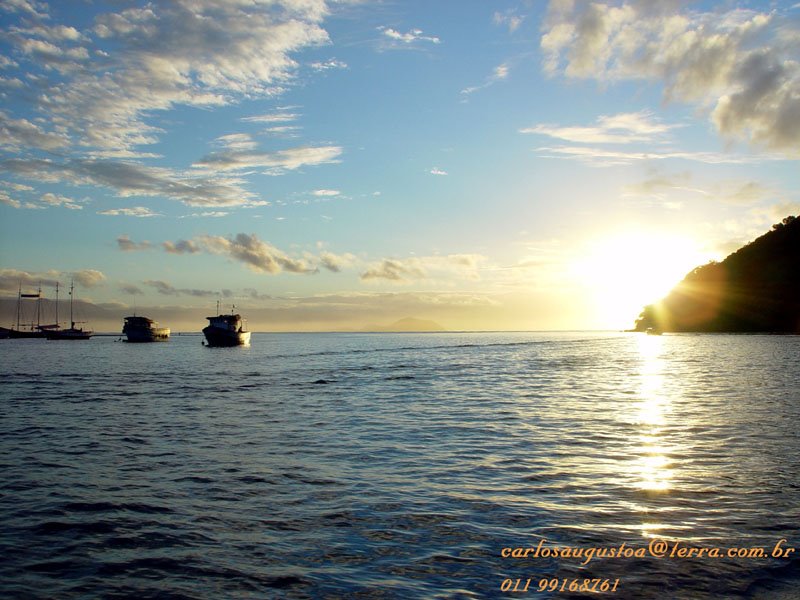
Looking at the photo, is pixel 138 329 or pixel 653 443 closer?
pixel 653 443

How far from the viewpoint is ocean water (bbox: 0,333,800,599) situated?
927 cm

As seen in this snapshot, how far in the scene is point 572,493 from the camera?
1411 cm

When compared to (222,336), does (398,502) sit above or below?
below

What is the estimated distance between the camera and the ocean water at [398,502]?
9273mm

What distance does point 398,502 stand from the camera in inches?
532

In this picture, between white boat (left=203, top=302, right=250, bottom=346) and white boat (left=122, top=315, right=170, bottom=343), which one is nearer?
white boat (left=203, top=302, right=250, bottom=346)

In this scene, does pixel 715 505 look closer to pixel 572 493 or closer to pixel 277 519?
pixel 572 493

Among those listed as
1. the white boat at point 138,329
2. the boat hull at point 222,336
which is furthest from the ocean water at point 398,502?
the white boat at point 138,329

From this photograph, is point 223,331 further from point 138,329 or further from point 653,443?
point 653,443

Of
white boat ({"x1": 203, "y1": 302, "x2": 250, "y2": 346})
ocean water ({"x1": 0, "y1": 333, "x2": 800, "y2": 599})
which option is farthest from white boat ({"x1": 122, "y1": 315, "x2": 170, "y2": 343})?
ocean water ({"x1": 0, "y1": 333, "x2": 800, "y2": 599})

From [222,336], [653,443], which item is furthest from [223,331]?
[653,443]

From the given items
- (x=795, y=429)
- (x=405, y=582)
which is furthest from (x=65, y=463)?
(x=795, y=429)

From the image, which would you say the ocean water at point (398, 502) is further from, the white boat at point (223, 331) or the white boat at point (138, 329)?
the white boat at point (138, 329)

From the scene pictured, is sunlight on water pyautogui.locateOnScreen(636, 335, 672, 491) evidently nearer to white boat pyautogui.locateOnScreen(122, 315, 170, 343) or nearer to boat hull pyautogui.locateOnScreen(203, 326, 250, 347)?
boat hull pyautogui.locateOnScreen(203, 326, 250, 347)
